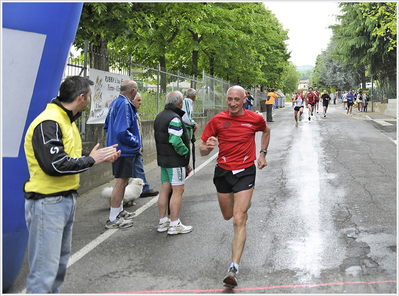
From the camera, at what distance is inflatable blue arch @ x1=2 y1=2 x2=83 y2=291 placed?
3.85 m

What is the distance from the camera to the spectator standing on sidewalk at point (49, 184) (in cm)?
335

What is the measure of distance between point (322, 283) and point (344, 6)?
3505 cm

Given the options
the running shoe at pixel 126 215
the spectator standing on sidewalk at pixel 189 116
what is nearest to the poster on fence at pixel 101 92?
the spectator standing on sidewalk at pixel 189 116

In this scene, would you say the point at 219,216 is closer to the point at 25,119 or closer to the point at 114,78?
the point at 25,119

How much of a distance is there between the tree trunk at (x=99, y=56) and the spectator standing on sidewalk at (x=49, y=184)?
6.31 m

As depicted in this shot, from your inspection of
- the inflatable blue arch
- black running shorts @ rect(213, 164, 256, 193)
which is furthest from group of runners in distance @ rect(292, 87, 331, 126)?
the inflatable blue arch

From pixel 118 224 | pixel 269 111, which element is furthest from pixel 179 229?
pixel 269 111

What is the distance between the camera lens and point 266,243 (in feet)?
18.3

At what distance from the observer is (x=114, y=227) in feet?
21.2

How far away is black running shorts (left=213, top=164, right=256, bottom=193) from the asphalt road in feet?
2.64

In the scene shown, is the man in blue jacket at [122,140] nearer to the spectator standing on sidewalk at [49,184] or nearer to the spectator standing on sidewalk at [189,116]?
the spectator standing on sidewalk at [189,116]

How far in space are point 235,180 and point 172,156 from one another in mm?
Result: 1517

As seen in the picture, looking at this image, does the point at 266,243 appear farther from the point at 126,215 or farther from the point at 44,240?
the point at 44,240

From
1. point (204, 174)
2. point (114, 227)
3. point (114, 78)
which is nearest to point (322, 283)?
point (114, 227)
